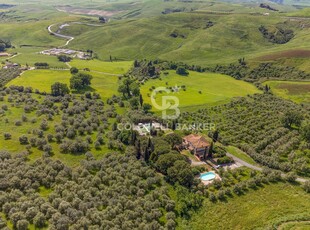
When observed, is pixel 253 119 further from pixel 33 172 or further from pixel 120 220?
pixel 33 172

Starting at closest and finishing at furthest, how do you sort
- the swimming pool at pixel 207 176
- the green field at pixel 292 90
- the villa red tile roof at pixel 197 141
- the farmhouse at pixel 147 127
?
the swimming pool at pixel 207 176, the villa red tile roof at pixel 197 141, the farmhouse at pixel 147 127, the green field at pixel 292 90

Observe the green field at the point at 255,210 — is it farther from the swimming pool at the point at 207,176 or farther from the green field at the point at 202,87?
the green field at the point at 202,87

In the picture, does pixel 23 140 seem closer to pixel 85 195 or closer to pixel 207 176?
pixel 85 195

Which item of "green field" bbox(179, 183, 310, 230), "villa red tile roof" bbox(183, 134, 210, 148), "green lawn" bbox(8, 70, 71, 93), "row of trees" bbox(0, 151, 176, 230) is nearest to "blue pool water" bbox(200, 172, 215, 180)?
"green field" bbox(179, 183, 310, 230)

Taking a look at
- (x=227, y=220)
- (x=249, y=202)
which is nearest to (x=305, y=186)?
(x=249, y=202)

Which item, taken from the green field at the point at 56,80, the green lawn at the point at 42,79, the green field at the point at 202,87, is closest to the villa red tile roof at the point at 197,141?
the green field at the point at 202,87

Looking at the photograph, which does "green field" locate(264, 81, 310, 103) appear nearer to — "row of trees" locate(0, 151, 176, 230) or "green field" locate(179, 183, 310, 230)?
"green field" locate(179, 183, 310, 230)
